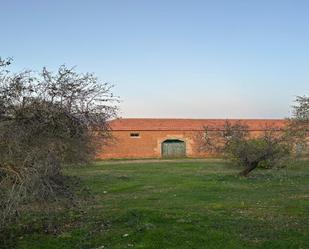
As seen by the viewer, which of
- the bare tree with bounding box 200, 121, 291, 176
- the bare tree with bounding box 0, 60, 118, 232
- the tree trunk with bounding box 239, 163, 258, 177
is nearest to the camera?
the bare tree with bounding box 0, 60, 118, 232

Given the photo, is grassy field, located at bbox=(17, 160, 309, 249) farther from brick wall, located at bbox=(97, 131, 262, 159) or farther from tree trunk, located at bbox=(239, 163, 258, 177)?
brick wall, located at bbox=(97, 131, 262, 159)

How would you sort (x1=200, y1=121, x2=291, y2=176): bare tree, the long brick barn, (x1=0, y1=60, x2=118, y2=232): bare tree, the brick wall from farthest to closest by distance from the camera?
the long brick barn < the brick wall < (x1=200, y1=121, x2=291, y2=176): bare tree < (x1=0, y1=60, x2=118, y2=232): bare tree

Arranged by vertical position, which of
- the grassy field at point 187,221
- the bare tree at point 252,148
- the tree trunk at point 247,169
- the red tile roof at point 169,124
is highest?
the red tile roof at point 169,124

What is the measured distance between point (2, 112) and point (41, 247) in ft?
9.28

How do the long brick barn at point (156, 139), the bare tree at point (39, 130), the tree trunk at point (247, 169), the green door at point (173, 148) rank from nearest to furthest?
the bare tree at point (39, 130)
the tree trunk at point (247, 169)
the long brick barn at point (156, 139)
the green door at point (173, 148)

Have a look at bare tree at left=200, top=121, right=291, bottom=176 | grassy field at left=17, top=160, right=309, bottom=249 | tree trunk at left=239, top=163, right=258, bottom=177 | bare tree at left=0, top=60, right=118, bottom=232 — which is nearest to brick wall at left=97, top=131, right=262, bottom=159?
bare tree at left=200, top=121, right=291, bottom=176

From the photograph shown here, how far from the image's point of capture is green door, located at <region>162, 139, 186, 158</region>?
56047mm

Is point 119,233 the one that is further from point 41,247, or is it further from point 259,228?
point 259,228

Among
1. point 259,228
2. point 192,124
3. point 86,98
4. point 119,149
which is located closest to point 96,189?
point 86,98

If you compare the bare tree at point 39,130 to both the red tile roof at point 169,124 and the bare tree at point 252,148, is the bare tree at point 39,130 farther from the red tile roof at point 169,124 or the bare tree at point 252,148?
the red tile roof at point 169,124

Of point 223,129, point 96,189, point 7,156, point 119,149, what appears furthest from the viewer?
point 119,149

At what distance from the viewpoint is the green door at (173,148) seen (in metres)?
56.0

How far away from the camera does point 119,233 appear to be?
33.9 feet

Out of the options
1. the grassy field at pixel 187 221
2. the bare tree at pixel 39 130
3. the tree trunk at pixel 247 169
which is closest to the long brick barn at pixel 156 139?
the tree trunk at pixel 247 169
